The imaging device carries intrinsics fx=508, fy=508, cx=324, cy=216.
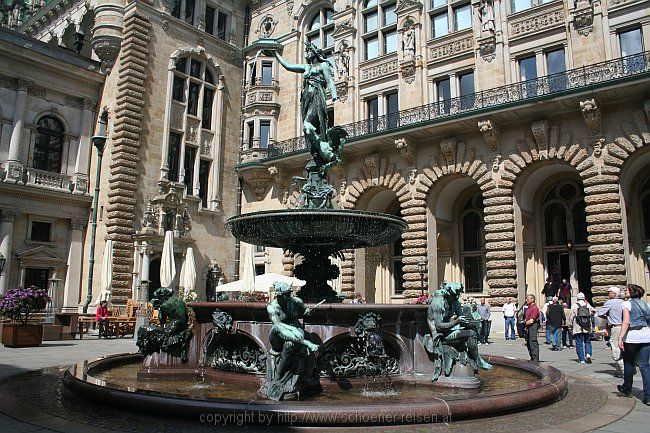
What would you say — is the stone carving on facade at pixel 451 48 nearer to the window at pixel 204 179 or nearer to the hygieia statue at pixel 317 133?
the window at pixel 204 179

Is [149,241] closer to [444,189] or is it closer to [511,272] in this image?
[444,189]

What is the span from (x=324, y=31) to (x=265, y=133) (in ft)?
26.4

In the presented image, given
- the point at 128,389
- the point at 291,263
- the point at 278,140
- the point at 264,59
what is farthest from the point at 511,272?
the point at 264,59

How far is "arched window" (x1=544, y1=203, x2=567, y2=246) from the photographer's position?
26.6 m

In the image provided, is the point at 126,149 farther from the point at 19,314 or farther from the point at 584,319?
the point at 584,319

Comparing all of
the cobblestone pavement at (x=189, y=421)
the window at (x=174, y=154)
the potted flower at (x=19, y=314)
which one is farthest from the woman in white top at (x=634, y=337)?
the window at (x=174, y=154)

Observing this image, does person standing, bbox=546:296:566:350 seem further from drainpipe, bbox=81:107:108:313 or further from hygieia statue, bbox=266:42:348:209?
drainpipe, bbox=81:107:108:313

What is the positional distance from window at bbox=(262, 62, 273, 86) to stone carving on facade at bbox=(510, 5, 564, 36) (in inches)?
658

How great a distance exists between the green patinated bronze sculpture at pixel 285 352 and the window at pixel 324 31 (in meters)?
29.7

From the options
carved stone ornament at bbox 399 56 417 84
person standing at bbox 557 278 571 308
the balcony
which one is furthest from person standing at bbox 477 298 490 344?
the balcony

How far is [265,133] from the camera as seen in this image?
3506cm

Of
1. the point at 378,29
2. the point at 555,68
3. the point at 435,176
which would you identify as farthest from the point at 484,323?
the point at 378,29

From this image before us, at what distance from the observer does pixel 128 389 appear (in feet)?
21.1

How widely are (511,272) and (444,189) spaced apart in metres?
6.46
